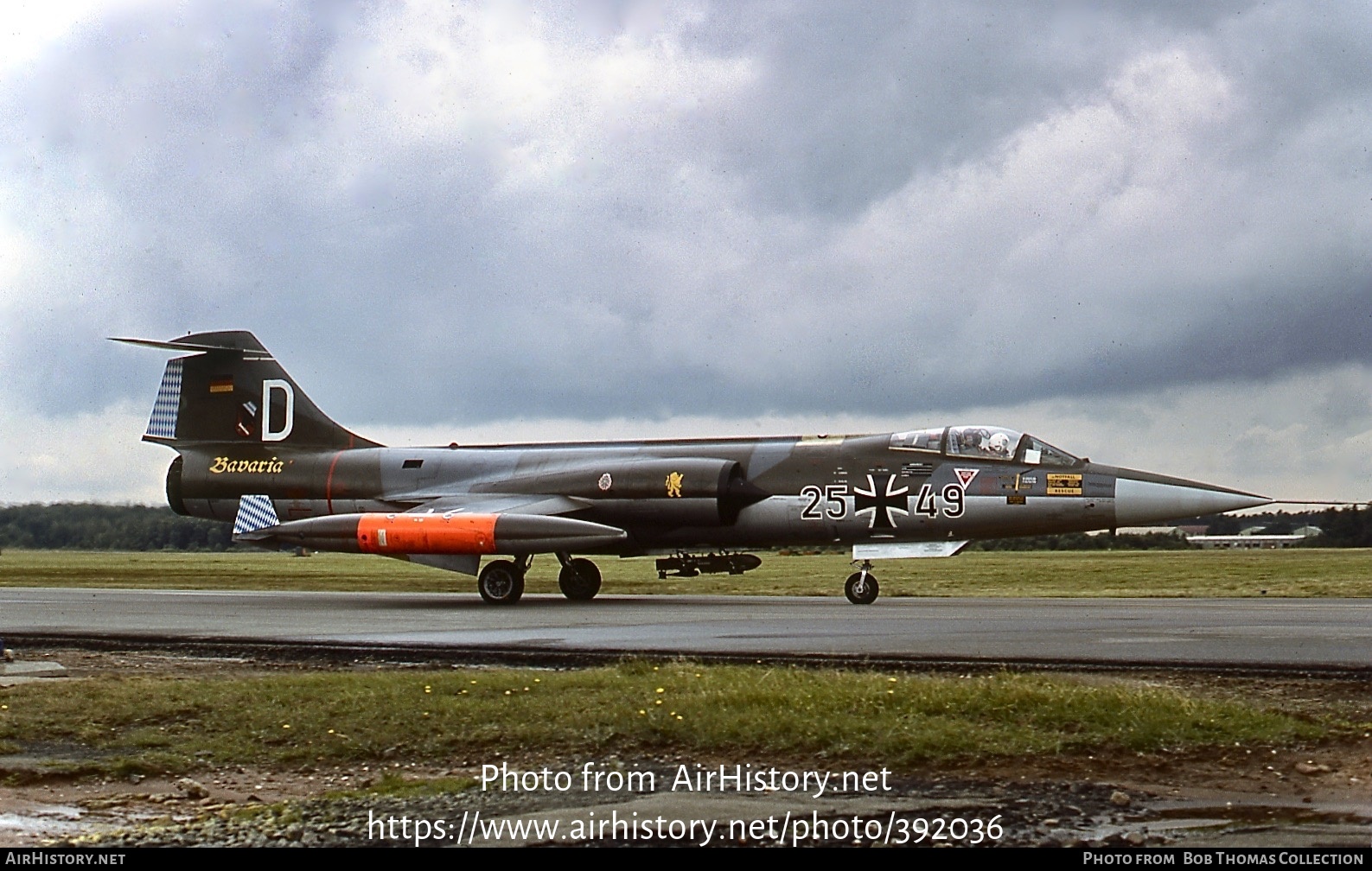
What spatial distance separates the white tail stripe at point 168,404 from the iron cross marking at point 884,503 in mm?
15319

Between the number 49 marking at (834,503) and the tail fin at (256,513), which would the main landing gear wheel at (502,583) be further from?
the tail fin at (256,513)

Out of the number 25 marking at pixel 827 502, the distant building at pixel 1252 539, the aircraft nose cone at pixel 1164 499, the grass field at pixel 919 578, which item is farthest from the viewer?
the distant building at pixel 1252 539

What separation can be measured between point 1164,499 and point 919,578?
50.5ft

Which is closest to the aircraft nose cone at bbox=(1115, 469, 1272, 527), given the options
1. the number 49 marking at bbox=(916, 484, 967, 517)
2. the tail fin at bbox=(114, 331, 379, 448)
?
the number 49 marking at bbox=(916, 484, 967, 517)

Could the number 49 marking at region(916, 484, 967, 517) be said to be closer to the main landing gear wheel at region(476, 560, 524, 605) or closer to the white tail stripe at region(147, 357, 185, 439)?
the main landing gear wheel at region(476, 560, 524, 605)

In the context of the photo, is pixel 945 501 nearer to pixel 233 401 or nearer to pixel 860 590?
pixel 860 590

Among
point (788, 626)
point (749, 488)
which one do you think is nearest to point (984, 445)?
point (749, 488)

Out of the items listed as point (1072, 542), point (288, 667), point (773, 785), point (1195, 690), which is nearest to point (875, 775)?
point (773, 785)

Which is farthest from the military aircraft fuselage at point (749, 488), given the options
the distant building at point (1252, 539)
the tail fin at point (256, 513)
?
the distant building at point (1252, 539)

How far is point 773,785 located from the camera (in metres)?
6.82

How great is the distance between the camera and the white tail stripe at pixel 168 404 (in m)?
29.5

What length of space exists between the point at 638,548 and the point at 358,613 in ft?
19.8
